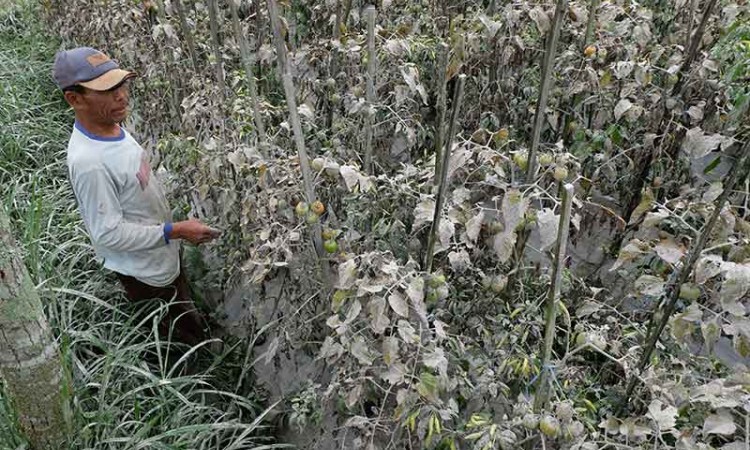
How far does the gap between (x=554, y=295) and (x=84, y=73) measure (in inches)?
59.5

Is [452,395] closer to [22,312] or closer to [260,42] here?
[22,312]

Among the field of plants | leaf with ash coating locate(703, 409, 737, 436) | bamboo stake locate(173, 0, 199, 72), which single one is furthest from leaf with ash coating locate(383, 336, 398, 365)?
bamboo stake locate(173, 0, 199, 72)

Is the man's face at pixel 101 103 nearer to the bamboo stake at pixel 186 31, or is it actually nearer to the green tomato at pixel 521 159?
the bamboo stake at pixel 186 31

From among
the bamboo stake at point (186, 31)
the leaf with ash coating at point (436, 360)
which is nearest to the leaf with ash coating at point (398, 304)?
the leaf with ash coating at point (436, 360)

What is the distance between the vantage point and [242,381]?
207 centimetres

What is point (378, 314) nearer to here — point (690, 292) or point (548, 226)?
point (548, 226)

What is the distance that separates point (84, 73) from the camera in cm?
173

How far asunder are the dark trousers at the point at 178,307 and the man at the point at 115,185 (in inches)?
0.5

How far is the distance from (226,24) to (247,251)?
3.61ft

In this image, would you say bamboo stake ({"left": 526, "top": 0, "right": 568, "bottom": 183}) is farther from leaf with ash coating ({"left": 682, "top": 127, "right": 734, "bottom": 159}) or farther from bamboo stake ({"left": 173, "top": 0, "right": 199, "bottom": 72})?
bamboo stake ({"left": 173, "top": 0, "right": 199, "bottom": 72})

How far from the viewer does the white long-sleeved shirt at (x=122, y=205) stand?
1.78 meters

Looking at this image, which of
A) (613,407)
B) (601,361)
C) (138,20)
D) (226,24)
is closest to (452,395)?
(613,407)

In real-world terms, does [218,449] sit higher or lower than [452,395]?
lower

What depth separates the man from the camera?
1756 mm
